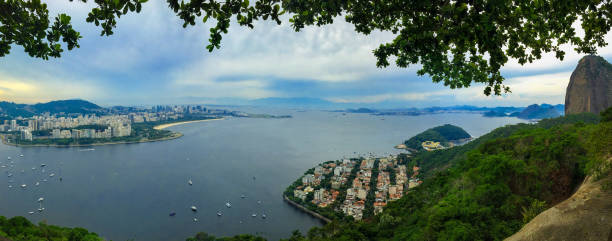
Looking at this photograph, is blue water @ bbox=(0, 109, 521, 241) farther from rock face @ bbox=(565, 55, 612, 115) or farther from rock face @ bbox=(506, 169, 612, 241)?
rock face @ bbox=(565, 55, 612, 115)

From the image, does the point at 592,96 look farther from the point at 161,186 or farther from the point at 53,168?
the point at 53,168

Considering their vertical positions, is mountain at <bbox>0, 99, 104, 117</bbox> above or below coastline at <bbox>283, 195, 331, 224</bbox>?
above

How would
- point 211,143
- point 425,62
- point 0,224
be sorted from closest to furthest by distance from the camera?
point 425,62 < point 0,224 < point 211,143

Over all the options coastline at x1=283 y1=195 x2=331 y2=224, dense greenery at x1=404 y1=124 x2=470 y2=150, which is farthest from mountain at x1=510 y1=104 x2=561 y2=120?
coastline at x1=283 y1=195 x2=331 y2=224

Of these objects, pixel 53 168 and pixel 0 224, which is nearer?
pixel 0 224

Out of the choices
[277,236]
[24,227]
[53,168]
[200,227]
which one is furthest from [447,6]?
[53,168]

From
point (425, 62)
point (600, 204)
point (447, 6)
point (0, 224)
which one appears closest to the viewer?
point (447, 6)

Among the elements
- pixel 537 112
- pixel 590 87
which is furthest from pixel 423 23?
pixel 537 112

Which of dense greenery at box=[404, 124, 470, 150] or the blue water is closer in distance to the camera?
the blue water
